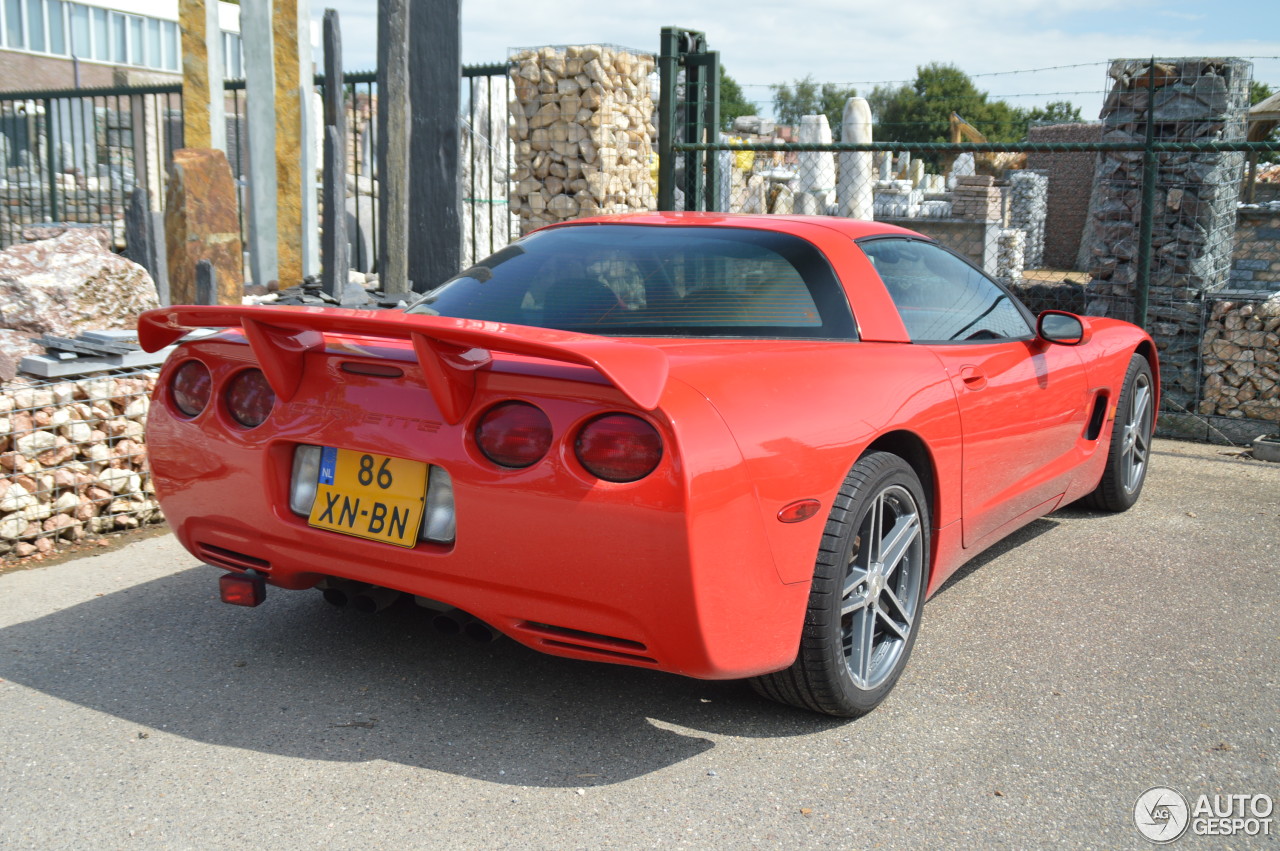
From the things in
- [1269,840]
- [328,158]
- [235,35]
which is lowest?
[1269,840]

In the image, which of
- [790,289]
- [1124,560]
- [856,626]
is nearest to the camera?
[856,626]

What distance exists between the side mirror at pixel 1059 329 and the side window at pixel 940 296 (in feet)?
0.24

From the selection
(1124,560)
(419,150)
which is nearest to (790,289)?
(1124,560)

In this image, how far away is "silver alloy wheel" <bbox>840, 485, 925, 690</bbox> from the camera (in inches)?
115

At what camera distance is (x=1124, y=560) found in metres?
4.45

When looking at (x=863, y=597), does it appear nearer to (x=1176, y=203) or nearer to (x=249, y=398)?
(x=249, y=398)

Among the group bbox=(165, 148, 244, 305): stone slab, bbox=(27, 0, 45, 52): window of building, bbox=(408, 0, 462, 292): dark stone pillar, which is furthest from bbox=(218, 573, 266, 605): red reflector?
bbox=(27, 0, 45, 52): window of building

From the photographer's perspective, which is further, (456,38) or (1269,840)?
(456,38)

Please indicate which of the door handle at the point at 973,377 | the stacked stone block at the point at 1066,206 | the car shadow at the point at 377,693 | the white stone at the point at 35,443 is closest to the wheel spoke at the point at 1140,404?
the door handle at the point at 973,377

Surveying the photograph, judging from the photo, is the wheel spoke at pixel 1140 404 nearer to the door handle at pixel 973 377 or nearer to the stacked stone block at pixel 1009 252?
the door handle at pixel 973 377

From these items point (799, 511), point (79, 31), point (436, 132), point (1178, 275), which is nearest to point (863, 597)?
point (799, 511)

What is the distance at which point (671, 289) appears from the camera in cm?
314

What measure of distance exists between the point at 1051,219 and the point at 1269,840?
28.0 meters

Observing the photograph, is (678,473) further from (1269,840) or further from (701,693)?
(1269,840)
